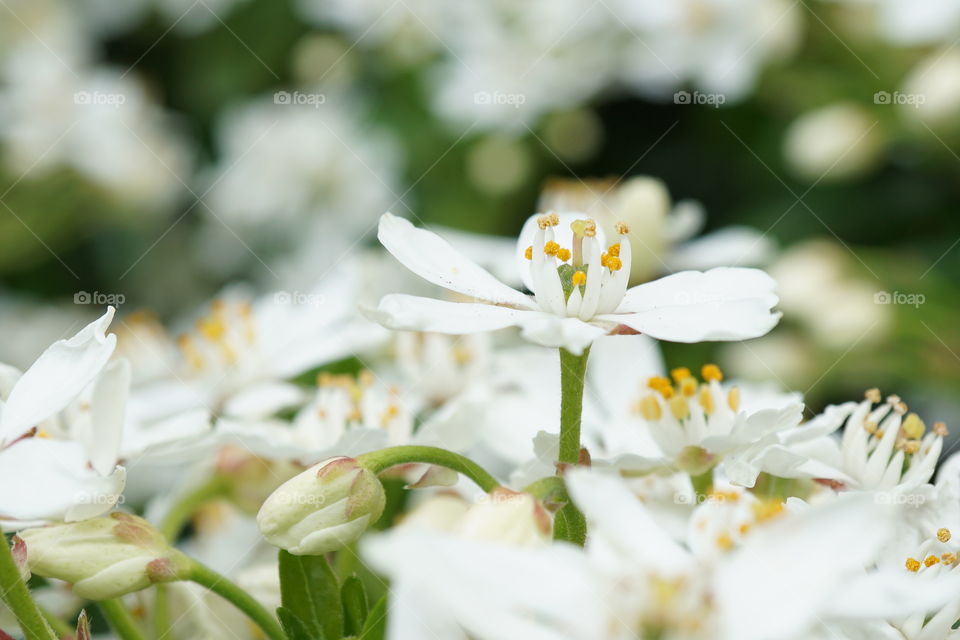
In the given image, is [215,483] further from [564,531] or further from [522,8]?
[522,8]

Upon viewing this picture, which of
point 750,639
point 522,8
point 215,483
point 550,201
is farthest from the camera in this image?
point 522,8

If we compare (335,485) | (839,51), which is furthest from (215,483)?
(839,51)

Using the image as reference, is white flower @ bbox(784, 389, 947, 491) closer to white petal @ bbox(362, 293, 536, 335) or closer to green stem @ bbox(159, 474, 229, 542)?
white petal @ bbox(362, 293, 536, 335)

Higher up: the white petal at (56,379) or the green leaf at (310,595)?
the white petal at (56,379)
